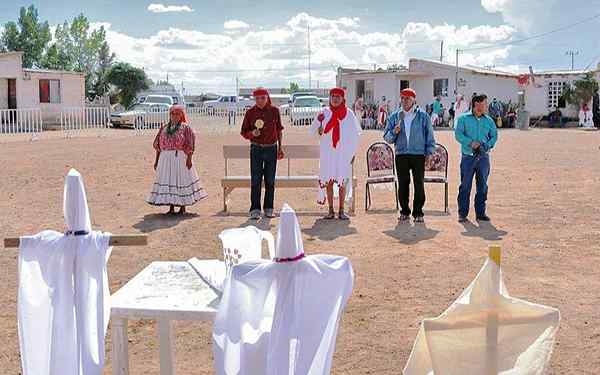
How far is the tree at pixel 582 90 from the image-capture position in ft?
131

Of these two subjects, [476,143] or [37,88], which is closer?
[476,143]

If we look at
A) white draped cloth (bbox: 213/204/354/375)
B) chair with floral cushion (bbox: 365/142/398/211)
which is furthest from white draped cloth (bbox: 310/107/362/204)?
white draped cloth (bbox: 213/204/354/375)

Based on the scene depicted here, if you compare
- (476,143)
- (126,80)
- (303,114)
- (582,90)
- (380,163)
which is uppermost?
(126,80)

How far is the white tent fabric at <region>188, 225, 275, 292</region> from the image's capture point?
3.72 m

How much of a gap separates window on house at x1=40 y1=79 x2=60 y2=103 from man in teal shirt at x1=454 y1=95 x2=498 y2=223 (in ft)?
104

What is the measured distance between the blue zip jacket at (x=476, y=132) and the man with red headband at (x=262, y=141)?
7.72 feet

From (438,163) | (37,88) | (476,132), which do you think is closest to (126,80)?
(37,88)

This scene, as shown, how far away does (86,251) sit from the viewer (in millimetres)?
3393

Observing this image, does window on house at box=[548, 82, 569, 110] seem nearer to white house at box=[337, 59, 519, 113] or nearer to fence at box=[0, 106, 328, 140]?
white house at box=[337, 59, 519, 113]

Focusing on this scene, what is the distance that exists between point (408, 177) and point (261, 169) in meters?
Answer: 1.93

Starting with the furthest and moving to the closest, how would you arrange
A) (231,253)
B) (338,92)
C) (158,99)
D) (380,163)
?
(158,99) → (380,163) → (338,92) → (231,253)

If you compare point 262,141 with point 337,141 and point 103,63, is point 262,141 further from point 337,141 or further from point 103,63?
point 103,63

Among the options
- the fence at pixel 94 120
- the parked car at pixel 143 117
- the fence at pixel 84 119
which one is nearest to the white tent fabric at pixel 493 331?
the fence at pixel 94 120

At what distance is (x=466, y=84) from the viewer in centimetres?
4234
